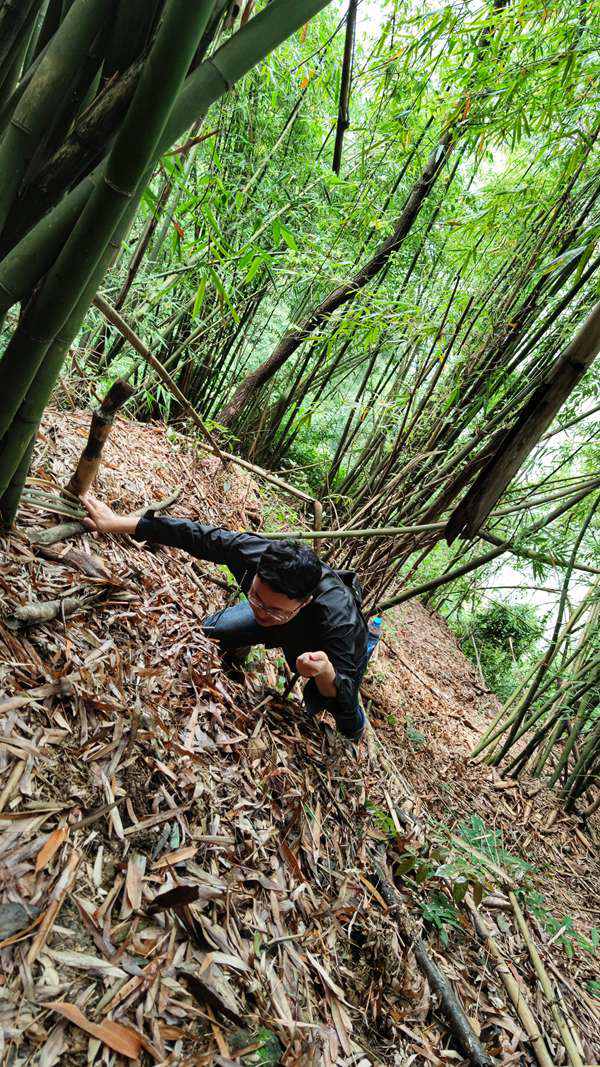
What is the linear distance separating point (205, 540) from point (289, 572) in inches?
18.2

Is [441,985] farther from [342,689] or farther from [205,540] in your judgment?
[205,540]

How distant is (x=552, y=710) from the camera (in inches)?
→ 151

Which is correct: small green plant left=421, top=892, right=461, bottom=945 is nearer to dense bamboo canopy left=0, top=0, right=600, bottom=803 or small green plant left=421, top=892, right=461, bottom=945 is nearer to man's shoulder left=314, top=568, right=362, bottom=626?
man's shoulder left=314, top=568, right=362, bottom=626

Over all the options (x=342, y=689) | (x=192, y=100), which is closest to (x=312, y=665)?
(x=342, y=689)

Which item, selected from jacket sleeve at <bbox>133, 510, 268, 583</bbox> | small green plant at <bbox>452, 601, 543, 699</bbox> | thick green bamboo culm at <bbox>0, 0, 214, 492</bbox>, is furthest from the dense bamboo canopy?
small green plant at <bbox>452, 601, 543, 699</bbox>

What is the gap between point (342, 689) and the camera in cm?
192

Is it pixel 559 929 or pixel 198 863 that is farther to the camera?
pixel 559 929

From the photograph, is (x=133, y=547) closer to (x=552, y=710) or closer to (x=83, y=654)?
(x=83, y=654)

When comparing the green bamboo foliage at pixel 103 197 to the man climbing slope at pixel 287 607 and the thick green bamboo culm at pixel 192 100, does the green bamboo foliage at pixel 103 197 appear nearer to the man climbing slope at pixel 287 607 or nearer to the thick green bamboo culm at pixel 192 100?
the thick green bamboo culm at pixel 192 100

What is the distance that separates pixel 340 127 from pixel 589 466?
313 centimetres

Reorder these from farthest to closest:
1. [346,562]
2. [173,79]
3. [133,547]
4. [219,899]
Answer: [346,562] → [133,547] → [219,899] → [173,79]

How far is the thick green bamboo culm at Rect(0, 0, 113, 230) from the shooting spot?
88 centimetres

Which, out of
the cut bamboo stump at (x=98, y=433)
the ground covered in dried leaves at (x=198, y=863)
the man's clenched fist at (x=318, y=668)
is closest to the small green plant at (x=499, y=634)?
the ground covered in dried leaves at (x=198, y=863)

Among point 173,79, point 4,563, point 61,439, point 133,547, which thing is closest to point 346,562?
point 133,547
